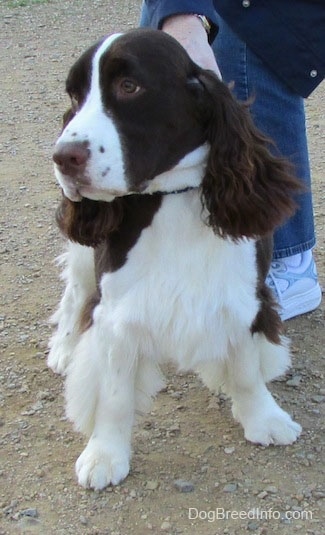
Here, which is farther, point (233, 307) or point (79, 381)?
point (79, 381)

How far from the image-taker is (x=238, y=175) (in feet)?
7.80

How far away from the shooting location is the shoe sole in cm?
373

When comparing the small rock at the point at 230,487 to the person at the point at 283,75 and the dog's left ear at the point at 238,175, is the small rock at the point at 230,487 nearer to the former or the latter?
the dog's left ear at the point at 238,175

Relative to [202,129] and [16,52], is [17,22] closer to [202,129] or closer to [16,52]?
[16,52]

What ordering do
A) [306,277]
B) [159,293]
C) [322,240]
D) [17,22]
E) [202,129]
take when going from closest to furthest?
1. [202,129]
2. [159,293]
3. [306,277]
4. [322,240]
5. [17,22]

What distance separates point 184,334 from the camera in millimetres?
2629

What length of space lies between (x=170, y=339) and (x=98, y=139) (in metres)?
0.75

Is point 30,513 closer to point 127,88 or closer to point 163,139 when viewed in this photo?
point 163,139

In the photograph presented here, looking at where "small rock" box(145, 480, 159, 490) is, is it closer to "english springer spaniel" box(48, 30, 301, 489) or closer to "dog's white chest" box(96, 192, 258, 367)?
"english springer spaniel" box(48, 30, 301, 489)

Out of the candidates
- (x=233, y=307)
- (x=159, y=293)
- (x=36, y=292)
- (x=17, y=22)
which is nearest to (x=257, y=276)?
(x=233, y=307)

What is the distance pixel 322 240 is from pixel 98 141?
2.48m

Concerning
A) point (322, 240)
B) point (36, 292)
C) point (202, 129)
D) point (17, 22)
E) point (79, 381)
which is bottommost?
point (17, 22)

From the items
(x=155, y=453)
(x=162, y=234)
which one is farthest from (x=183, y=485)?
(x=162, y=234)

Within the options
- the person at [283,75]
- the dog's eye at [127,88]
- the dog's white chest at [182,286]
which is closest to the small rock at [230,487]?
the dog's white chest at [182,286]
